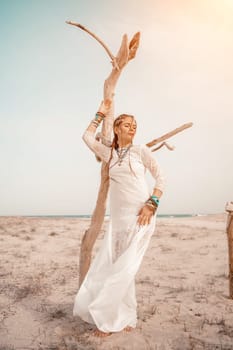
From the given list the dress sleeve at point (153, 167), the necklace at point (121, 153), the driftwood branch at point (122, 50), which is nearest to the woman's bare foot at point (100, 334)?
the dress sleeve at point (153, 167)

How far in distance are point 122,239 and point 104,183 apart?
113cm

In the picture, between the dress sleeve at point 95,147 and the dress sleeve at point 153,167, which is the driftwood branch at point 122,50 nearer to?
the dress sleeve at point 95,147

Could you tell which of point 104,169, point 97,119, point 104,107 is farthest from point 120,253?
point 104,107

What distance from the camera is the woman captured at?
338 centimetres

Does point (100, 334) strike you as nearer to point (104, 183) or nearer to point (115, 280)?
point (115, 280)

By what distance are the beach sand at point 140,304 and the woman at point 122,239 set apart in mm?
361

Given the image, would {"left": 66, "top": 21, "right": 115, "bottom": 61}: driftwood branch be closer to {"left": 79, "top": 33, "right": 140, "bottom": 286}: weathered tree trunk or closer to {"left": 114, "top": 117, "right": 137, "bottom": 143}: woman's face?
{"left": 79, "top": 33, "right": 140, "bottom": 286}: weathered tree trunk

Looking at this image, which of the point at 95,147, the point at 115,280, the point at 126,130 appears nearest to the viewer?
the point at 115,280

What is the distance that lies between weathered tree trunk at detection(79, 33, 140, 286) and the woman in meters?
0.69

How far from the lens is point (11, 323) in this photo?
4.23 m

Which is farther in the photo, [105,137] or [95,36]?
[95,36]

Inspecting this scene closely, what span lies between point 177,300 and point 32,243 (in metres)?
8.16

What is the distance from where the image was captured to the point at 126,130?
12.3ft

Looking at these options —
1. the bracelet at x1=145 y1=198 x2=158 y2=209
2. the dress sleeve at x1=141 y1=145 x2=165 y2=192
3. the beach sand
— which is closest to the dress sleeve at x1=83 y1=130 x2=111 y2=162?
the dress sleeve at x1=141 y1=145 x2=165 y2=192
